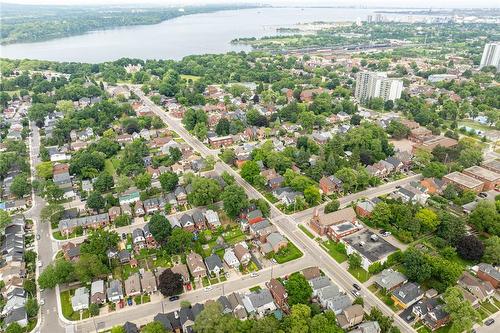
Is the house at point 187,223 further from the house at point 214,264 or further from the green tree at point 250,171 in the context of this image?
the green tree at point 250,171

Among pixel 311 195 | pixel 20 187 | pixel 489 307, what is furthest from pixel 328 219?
pixel 20 187

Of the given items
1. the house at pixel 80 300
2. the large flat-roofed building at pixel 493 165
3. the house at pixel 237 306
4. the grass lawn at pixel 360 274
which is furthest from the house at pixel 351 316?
the large flat-roofed building at pixel 493 165

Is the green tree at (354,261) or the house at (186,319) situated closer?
the house at (186,319)

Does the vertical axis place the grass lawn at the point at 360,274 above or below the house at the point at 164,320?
below

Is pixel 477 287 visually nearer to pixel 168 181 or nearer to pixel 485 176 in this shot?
pixel 485 176

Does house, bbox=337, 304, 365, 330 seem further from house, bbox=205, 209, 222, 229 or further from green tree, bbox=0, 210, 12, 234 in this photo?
green tree, bbox=0, 210, 12, 234

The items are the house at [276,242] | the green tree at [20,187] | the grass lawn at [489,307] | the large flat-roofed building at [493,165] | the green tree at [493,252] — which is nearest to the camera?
the grass lawn at [489,307]

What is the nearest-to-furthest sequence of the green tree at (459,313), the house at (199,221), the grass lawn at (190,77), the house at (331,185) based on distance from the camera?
the green tree at (459,313) < the house at (199,221) < the house at (331,185) < the grass lawn at (190,77)
